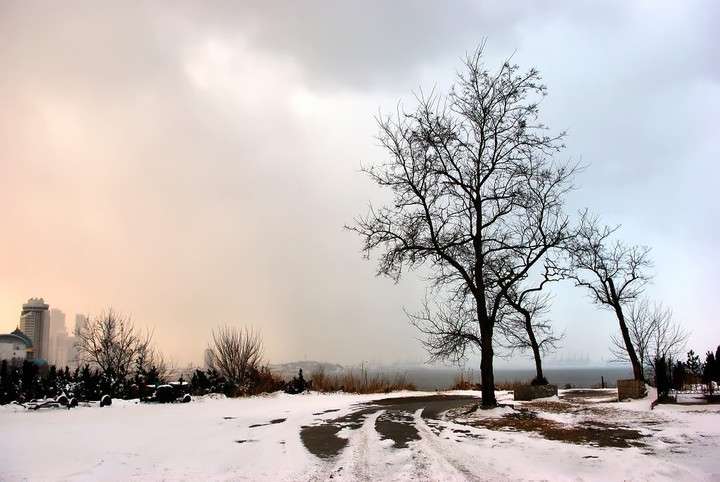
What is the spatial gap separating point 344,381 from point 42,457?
64.5ft

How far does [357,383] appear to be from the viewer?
1063 inches

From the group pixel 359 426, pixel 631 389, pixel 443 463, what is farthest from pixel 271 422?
pixel 631 389

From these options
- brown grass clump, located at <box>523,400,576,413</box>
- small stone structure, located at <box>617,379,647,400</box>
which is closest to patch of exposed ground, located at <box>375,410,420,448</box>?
brown grass clump, located at <box>523,400,576,413</box>

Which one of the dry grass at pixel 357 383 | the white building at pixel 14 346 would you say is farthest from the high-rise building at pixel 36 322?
the dry grass at pixel 357 383

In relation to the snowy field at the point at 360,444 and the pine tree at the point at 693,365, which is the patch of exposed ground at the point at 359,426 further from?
the pine tree at the point at 693,365

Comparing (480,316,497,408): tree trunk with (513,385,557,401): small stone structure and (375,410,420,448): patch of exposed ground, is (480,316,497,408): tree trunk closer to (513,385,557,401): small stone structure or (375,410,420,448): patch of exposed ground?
(375,410,420,448): patch of exposed ground

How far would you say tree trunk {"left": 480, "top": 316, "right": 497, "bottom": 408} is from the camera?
15.4 m

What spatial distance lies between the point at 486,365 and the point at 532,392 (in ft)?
17.9

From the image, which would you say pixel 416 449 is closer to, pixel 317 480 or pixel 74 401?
pixel 317 480

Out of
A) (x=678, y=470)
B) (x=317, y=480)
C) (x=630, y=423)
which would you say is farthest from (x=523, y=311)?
(x=317, y=480)

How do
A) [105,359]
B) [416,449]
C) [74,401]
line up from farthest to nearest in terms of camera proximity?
[105,359] → [74,401] → [416,449]

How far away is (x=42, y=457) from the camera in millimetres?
8016

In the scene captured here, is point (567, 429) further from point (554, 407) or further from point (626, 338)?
point (626, 338)

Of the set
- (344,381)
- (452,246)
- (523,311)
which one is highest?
(452,246)
